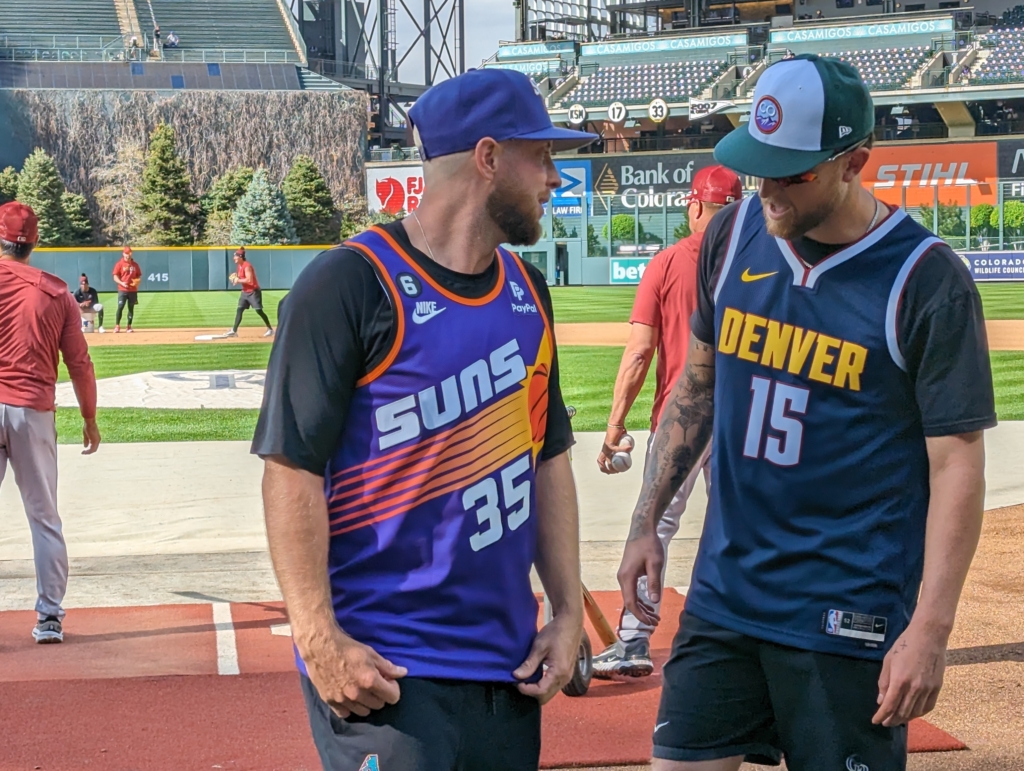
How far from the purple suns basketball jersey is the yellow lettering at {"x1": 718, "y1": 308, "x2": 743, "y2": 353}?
0.67 meters

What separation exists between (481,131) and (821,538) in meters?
1.11

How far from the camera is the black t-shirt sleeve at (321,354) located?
7.25ft

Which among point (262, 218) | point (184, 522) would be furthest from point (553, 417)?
point (262, 218)

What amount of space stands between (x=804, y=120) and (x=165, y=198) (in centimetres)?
6847

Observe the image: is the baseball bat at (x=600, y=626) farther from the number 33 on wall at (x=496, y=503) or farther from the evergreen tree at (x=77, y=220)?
the evergreen tree at (x=77, y=220)

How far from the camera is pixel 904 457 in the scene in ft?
8.71

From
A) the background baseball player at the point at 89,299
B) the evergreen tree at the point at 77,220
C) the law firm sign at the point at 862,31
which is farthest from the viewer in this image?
the evergreen tree at the point at 77,220

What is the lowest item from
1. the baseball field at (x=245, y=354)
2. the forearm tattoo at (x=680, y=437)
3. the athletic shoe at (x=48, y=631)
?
the baseball field at (x=245, y=354)

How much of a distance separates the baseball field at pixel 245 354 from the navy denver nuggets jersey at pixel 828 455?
37.7ft

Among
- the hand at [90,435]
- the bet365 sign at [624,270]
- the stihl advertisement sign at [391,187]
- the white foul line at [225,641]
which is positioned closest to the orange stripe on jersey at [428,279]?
the white foul line at [225,641]

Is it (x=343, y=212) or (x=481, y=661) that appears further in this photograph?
(x=343, y=212)

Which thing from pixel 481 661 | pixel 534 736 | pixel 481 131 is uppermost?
pixel 481 131

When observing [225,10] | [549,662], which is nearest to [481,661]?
[549,662]

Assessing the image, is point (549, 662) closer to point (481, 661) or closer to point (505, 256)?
point (481, 661)
